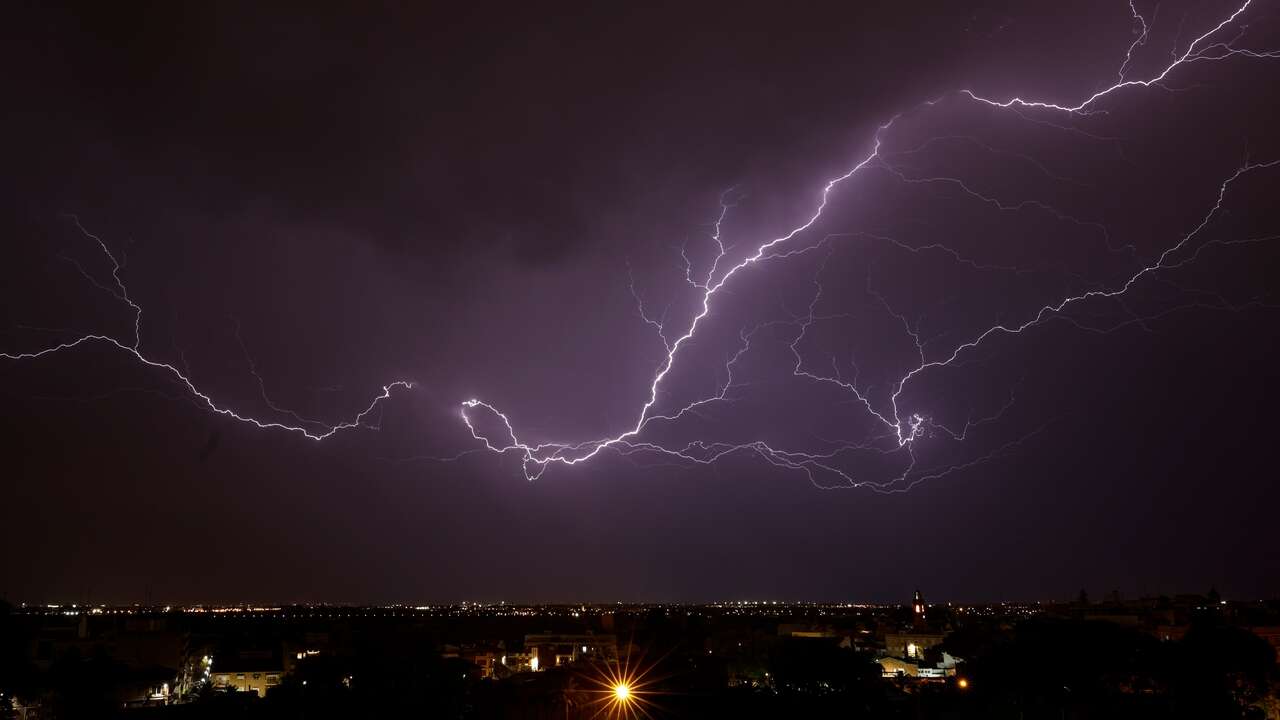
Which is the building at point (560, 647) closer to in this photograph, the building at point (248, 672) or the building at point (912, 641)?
the building at point (248, 672)

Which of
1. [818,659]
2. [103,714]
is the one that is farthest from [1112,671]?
[103,714]

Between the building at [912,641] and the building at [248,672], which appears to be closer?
the building at [248,672]

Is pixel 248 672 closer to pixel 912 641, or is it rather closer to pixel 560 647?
pixel 560 647

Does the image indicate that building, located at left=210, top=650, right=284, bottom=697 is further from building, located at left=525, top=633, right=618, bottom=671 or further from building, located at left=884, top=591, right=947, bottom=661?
building, located at left=884, top=591, right=947, bottom=661

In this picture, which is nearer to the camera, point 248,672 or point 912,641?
point 248,672

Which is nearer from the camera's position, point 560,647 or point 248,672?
point 248,672

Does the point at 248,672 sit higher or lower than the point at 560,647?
higher

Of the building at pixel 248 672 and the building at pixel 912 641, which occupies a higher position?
the building at pixel 248 672

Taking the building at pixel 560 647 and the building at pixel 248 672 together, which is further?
the building at pixel 560 647

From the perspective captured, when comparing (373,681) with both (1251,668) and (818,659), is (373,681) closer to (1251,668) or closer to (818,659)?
(818,659)

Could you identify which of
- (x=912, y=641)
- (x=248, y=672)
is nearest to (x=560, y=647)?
(x=248, y=672)

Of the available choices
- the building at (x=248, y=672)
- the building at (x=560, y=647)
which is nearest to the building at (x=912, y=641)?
the building at (x=560, y=647)
